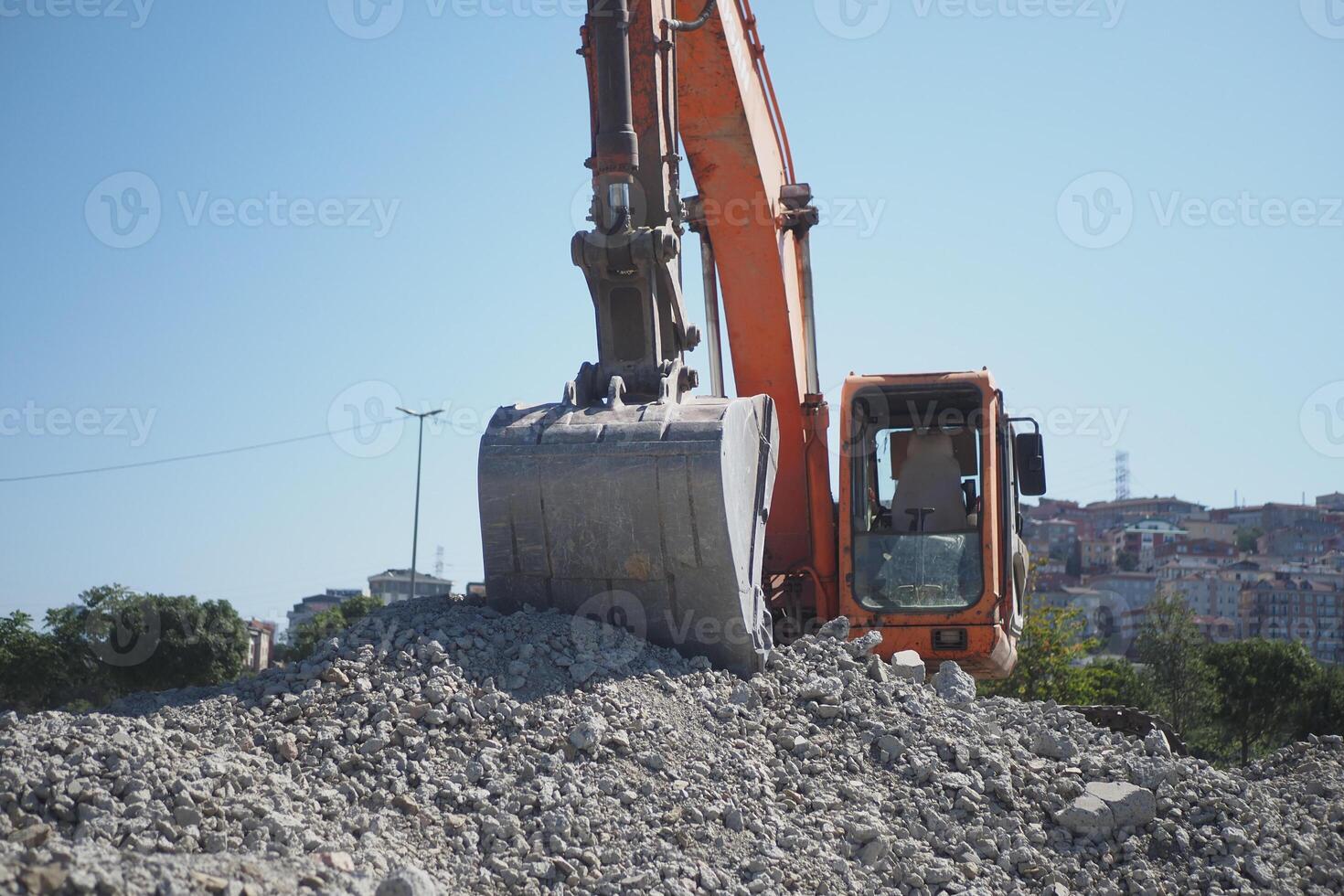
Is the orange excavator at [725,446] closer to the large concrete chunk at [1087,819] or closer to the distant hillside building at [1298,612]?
the large concrete chunk at [1087,819]

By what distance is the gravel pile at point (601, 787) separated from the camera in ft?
15.5

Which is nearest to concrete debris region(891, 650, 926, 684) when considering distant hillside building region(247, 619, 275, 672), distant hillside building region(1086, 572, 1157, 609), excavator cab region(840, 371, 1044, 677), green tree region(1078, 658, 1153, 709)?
excavator cab region(840, 371, 1044, 677)

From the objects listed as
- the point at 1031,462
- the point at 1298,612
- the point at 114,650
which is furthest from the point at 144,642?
the point at 1298,612

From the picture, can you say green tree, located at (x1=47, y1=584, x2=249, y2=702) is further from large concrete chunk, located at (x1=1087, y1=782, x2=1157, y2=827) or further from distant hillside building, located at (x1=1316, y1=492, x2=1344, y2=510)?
distant hillside building, located at (x1=1316, y1=492, x2=1344, y2=510)

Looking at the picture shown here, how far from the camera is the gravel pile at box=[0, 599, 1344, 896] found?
4723 millimetres

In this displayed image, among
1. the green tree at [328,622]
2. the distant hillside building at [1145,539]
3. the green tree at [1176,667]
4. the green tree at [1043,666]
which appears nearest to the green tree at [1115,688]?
Answer: the green tree at [1176,667]

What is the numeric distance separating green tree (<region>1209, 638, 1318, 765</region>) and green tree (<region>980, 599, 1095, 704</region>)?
4146 mm

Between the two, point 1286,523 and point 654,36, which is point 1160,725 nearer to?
point 654,36

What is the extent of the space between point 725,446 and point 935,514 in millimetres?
2756

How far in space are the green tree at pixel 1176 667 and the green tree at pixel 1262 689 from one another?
1.55m

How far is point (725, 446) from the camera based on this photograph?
6.67 metres

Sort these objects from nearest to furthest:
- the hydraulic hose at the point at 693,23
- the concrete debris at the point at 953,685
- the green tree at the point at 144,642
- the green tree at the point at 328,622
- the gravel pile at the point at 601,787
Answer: the gravel pile at the point at 601,787 < the concrete debris at the point at 953,685 < the hydraulic hose at the point at 693,23 < the green tree at the point at 144,642 < the green tree at the point at 328,622

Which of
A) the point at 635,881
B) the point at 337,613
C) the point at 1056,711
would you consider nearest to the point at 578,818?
the point at 635,881

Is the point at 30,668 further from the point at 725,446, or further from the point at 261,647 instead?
the point at 261,647
